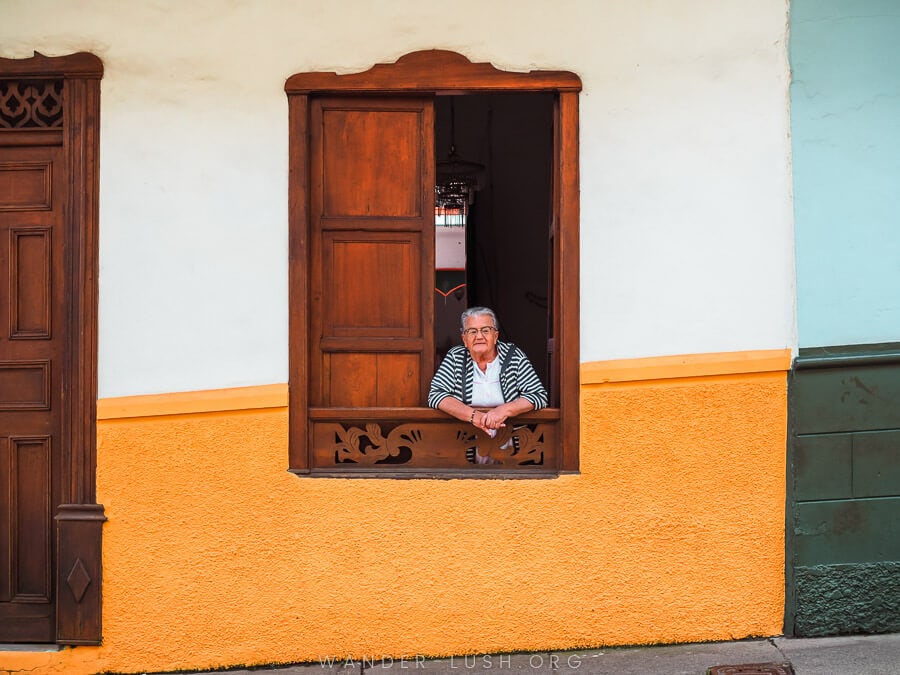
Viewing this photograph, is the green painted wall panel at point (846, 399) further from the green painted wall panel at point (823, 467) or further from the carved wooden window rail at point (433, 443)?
the carved wooden window rail at point (433, 443)

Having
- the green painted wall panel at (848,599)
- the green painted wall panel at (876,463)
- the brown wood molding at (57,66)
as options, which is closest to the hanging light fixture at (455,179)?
the brown wood molding at (57,66)

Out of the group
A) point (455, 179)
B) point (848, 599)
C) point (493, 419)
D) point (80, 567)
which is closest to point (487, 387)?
point (493, 419)

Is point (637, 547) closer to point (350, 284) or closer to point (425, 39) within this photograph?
point (350, 284)

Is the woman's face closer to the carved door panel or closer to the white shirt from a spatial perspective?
the white shirt

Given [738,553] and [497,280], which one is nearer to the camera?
[738,553]

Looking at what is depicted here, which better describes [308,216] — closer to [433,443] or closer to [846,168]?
[433,443]

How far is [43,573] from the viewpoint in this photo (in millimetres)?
4695

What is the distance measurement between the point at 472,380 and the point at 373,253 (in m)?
0.85

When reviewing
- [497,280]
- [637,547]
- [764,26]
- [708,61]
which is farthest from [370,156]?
[497,280]

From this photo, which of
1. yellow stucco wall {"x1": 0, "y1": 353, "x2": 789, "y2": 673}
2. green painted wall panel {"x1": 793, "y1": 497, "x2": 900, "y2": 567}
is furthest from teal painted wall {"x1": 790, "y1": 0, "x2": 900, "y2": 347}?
green painted wall panel {"x1": 793, "y1": 497, "x2": 900, "y2": 567}

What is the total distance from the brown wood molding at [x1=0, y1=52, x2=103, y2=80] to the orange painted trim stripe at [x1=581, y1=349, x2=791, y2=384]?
2906 mm

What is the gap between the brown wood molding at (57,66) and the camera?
4578 millimetres

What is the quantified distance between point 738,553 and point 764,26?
2687 millimetres

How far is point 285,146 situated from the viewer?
4605 mm
